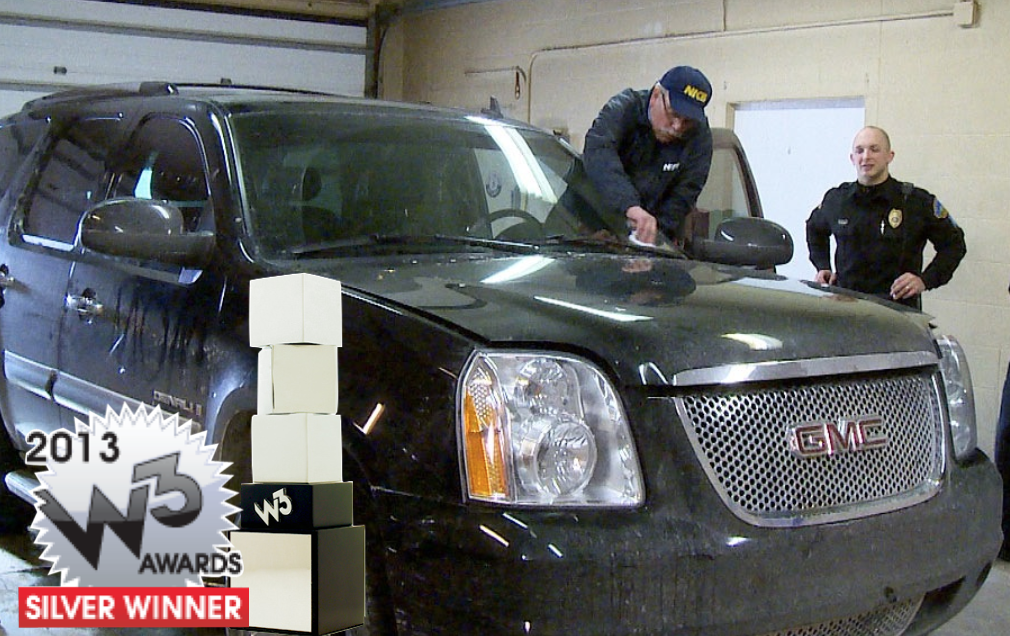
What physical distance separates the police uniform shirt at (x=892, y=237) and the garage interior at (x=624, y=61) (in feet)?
2.80

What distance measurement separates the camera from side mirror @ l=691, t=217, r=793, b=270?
3.44m

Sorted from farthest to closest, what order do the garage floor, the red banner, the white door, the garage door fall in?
the garage door < the white door < the garage floor < the red banner

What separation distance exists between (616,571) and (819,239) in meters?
4.33

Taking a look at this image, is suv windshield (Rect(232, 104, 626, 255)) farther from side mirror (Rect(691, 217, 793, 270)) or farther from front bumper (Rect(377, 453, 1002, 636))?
front bumper (Rect(377, 453, 1002, 636))

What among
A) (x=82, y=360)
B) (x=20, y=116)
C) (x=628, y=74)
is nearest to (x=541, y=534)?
(x=82, y=360)

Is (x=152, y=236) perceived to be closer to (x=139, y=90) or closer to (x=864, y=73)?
(x=139, y=90)

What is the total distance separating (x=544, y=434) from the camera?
1968 mm

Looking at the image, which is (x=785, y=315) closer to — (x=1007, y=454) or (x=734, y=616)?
(x=734, y=616)

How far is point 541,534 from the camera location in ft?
6.19

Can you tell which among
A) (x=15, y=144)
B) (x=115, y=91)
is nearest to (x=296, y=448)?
(x=115, y=91)

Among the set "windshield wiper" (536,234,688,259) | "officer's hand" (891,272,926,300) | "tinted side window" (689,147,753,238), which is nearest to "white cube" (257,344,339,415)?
"windshield wiper" (536,234,688,259)

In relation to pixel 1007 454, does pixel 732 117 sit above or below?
above

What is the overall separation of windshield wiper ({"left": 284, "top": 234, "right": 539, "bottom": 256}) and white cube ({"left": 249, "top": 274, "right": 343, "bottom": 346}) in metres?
1.72

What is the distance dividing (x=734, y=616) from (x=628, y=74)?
706 centimetres
